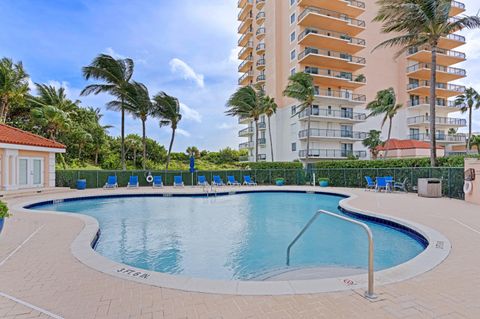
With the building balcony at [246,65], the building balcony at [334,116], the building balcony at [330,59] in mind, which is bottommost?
the building balcony at [334,116]

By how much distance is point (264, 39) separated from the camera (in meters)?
37.6

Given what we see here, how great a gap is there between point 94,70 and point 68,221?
17434 mm

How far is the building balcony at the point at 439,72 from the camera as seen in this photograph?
117 ft

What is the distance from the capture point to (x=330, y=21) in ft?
101

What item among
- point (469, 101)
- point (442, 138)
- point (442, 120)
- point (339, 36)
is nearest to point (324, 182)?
point (339, 36)

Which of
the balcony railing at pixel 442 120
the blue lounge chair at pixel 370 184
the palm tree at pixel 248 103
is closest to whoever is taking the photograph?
the blue lounge chair at pixel 370 184

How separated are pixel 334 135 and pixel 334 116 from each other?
2081 mm

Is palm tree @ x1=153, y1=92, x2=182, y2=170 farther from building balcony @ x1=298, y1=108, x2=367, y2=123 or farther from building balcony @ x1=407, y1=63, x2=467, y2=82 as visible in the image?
building balcony @ x1=407, y1=63, x2=467, y2=82

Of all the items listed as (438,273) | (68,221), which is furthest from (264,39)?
(438,273)

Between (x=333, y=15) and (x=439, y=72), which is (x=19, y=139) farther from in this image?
(x=439, y=72)

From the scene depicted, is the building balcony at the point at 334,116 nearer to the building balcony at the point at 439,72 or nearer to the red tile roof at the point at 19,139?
the building balcony at the point at 439,72

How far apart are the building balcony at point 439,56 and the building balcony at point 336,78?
28.5 ft

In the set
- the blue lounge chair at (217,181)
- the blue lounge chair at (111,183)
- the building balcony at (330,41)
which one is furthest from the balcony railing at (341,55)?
the blue lounge chair at (111,183)

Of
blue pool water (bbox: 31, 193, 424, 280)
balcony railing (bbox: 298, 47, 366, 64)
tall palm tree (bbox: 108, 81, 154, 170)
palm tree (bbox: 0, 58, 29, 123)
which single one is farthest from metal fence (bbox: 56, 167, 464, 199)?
balcony railing (bbox: 298, 47, 366, 64)
